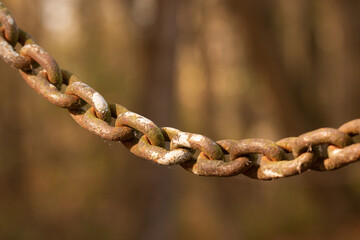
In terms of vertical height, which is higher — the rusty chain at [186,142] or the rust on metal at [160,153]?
the rusty chain at [186,142]

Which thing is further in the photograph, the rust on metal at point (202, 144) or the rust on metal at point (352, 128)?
the rust on metal at point (202, 144)

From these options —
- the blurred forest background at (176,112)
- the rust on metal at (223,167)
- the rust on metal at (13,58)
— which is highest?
the blurred forest background at (176,112)

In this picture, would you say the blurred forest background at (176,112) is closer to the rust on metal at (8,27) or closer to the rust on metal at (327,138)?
the rust on metal at (8,27)

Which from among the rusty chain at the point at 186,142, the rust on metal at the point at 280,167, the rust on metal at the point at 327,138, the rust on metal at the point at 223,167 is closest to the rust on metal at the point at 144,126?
the rusty chain at the point at 186,142

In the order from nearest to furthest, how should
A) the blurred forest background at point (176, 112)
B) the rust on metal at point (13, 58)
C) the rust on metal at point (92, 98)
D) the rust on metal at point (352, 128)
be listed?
the rust on metal at point (352, 128) → the rust on metal at point (92, 98) → the rust on metal at point (13, 58) → the blurred forest background at point (176, 112)

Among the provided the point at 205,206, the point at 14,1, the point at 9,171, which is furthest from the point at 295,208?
the point at 14,1

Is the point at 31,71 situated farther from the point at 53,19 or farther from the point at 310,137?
the point at 53,19

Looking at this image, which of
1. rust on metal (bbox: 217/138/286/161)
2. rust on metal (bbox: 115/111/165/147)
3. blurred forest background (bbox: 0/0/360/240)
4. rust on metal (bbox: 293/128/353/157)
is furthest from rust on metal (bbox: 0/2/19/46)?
blurred forest background (bbox: 0/0/360/240)
